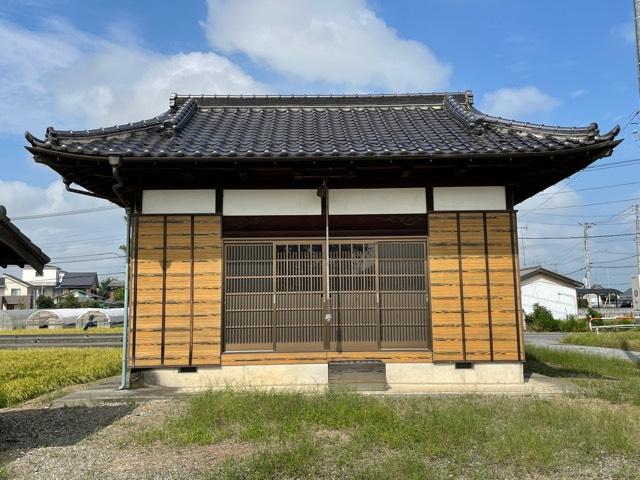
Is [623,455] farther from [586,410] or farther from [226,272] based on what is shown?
[226,272]

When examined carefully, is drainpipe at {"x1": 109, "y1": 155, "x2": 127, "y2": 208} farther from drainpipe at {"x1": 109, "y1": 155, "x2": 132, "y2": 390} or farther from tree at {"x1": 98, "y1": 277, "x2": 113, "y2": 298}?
tree at {"x1": 98, "y1": 277, "x2": 113, "y2": 298}

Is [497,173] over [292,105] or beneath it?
beneath

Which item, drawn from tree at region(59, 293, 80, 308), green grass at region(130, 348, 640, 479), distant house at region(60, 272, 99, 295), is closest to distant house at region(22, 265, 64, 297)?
distant house at region(60, 272, 99, 295)

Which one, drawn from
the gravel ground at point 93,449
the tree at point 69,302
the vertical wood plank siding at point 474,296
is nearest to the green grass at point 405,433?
the gravel ground at point 93,449

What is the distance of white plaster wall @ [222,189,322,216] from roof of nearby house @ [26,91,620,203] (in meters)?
0.37

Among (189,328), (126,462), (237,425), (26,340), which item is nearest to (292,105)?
(189,328)

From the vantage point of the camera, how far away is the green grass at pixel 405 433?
4.31m

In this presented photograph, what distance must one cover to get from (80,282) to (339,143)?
6847 cm

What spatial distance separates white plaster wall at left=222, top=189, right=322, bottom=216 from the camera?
830 cm

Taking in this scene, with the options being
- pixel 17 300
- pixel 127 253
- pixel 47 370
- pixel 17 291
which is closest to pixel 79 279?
pixel 17 291

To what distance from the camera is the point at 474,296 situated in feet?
26.7

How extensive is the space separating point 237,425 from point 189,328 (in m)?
→ 2.81

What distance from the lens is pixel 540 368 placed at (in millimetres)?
10250

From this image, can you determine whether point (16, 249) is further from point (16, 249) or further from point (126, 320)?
point (126, 320)
